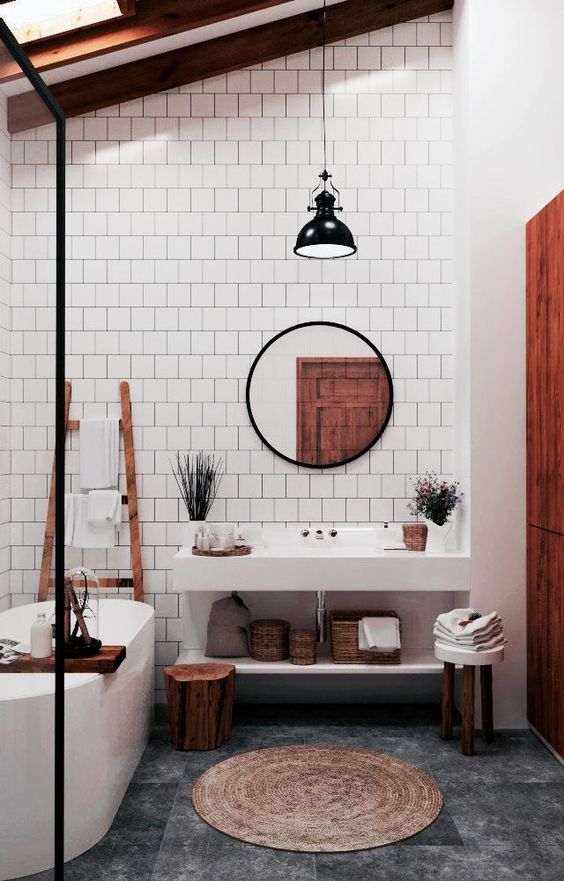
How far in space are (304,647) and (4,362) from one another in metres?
2.99

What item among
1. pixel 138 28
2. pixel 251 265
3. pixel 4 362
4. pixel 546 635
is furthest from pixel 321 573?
pixel 138 28

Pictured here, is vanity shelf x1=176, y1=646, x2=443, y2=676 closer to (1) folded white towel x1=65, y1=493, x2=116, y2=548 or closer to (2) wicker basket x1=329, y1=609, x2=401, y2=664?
(2) wicker basket x1=329, y1=609, x2=401, y2=664

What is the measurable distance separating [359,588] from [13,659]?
273 cm

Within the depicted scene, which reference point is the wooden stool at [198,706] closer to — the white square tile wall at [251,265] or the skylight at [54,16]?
the white square tile wall at [251,265]

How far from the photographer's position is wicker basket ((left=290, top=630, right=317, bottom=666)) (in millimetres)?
4160

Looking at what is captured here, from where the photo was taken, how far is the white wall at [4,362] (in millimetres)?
1481

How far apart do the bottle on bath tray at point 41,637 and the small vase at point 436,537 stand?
9.17 ft

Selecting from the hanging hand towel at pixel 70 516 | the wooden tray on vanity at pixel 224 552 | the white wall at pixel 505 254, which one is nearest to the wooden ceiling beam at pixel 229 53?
the white wall at pixel 505 254

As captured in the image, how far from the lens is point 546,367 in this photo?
3809 mm

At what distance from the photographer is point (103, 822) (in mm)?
2980

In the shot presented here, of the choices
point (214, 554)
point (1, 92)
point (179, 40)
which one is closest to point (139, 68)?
point (179, 40)

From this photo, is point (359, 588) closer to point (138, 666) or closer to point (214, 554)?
point (214, 554)

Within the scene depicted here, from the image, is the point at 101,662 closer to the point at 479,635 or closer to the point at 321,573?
the point at 321,573

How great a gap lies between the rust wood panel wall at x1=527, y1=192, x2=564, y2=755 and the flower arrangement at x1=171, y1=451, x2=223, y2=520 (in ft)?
5.66
